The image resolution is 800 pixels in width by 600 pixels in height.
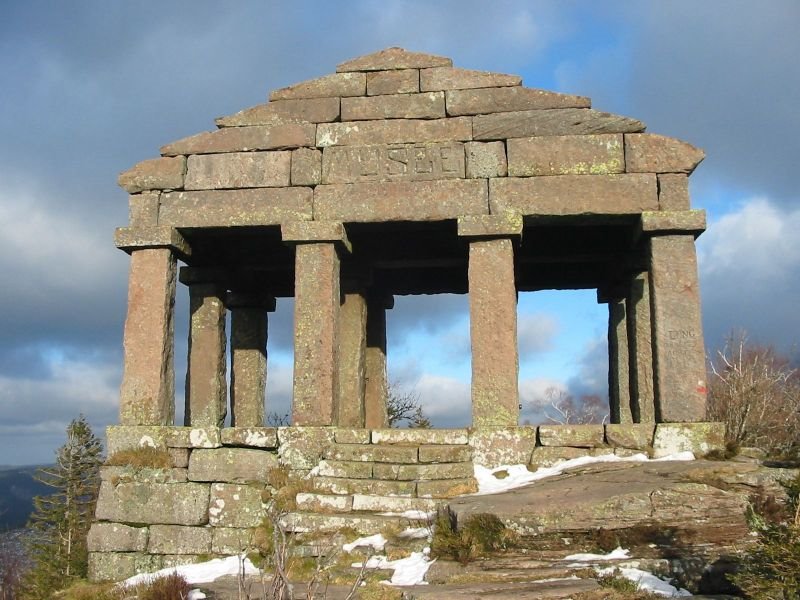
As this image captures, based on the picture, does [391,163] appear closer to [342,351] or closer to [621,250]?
[342,351]

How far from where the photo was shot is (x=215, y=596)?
7227 mm

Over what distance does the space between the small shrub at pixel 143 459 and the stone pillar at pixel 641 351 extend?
7353 millimetres

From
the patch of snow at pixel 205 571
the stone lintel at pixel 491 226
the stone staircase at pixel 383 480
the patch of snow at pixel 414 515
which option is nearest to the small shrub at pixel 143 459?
the patch of snow at pixel 205 571

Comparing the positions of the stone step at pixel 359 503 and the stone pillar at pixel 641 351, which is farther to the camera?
the stone pillar at pixel 641 351

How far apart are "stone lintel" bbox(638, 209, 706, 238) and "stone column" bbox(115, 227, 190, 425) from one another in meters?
6.33

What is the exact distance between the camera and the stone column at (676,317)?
10320mm

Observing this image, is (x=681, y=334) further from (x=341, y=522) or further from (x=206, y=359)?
(x=206, y=359)

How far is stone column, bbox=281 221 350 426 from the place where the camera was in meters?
10.7

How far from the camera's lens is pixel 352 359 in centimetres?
1368

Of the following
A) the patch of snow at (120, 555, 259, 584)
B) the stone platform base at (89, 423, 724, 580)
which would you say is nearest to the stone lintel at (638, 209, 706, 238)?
the stone platform base at (89, 423, 724, 580)

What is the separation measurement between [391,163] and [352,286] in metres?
3.33

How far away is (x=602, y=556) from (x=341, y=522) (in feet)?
9.68

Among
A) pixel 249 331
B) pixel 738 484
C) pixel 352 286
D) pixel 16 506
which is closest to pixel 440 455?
pixel 738 484

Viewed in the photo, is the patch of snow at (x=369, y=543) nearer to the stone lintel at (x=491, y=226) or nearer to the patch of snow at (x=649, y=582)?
the patch of snow at (x=649, y=582)
